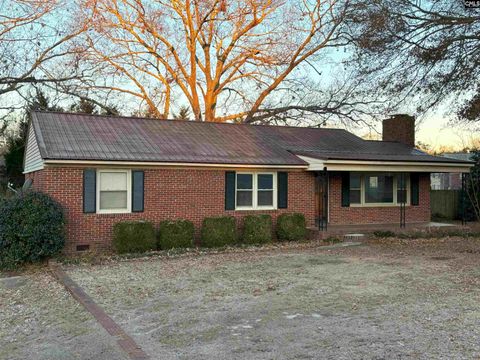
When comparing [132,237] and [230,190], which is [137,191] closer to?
[132,237]

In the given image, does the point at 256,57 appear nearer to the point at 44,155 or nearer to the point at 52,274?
the point at 44,155

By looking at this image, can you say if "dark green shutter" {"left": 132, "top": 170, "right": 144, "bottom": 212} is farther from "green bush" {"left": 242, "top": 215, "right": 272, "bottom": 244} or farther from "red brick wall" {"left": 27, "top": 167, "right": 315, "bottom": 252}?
"green bush" {"left": 242, "top": 215, "right": 272, "bottom": 244}

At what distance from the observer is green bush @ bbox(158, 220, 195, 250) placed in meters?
13.8

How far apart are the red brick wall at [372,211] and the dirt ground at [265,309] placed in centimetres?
549

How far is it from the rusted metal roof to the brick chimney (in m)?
1.68

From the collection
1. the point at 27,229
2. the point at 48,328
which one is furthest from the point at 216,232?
the point at 48,328

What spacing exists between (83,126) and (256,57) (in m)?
18.7

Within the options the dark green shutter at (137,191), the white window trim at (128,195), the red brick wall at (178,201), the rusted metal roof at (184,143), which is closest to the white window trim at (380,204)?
the red brick wall at (178,201)

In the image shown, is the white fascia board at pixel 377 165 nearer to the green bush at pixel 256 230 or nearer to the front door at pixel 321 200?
the front door at pixel 321 200

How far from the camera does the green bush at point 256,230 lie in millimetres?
14898

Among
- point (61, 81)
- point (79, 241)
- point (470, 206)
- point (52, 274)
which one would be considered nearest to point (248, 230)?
point (79, 241)

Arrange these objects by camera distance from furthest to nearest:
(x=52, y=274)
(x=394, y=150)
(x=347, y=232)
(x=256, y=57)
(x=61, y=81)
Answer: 1. (x=256, y=57)
2. (x=61, y=81)
3. (x=394, y=150)
4. (x=347, y=232)
5. (x=52, y=274)

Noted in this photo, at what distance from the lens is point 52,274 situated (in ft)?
35.5

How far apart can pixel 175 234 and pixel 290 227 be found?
12.6 feet
